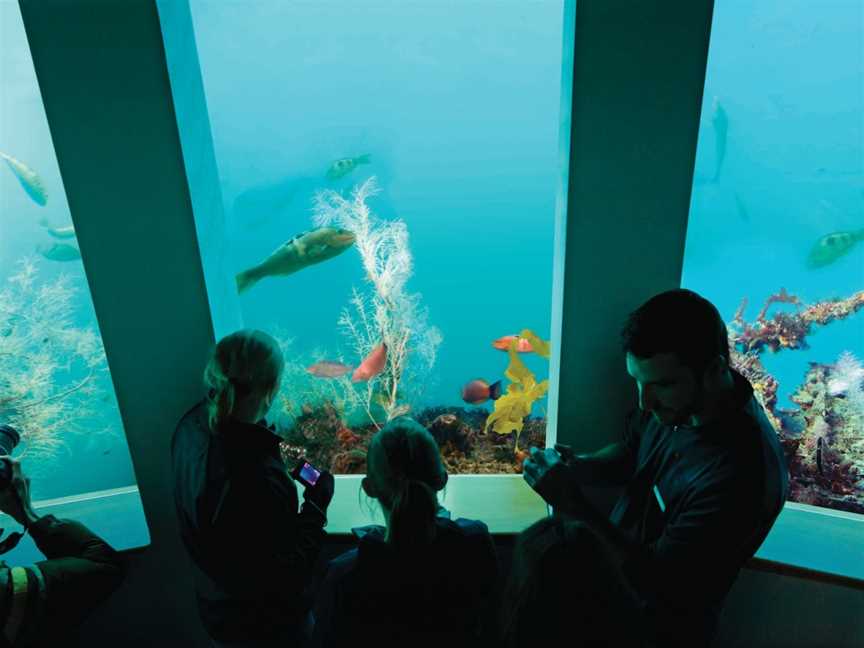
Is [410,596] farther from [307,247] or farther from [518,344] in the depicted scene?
[518,344]

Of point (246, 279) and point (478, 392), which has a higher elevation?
point (246, 279)

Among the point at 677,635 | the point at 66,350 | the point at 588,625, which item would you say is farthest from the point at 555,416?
the point at 66,350

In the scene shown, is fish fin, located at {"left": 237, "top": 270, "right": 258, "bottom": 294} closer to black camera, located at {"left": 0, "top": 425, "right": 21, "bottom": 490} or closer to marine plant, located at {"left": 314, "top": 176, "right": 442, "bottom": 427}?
marine plant, located at {"left": 314, "top": 176, "right": 442, "bottom": 427}

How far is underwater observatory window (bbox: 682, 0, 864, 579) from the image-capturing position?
6.28 ft

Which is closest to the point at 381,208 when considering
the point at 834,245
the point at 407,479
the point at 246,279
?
the point at 246,279

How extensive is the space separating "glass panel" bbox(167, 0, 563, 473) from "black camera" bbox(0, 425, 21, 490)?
2.50 feet

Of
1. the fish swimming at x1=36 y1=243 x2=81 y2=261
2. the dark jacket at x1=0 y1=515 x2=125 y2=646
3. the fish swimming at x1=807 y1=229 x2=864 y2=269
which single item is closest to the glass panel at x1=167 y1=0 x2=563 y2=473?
the dark jacket at x1=0 y1=515 x2=125 y2=646

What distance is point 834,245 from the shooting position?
388cm

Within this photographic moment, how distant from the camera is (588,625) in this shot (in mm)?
859

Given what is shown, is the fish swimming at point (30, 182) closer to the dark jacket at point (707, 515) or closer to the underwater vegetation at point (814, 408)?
the dark jacket at point (707, 515)

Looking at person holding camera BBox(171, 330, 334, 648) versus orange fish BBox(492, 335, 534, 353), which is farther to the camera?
orange fish BBox(492, 335, 534, 353)

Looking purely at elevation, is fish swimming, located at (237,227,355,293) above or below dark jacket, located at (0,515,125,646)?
above

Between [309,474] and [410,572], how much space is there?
0.52 m

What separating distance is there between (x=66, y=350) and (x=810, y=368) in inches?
290
